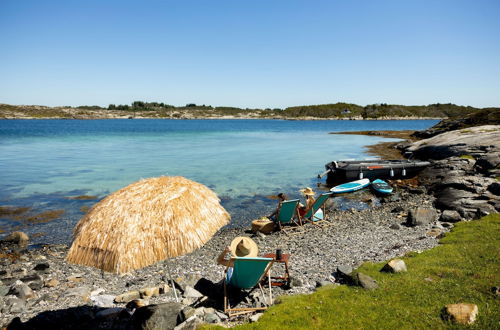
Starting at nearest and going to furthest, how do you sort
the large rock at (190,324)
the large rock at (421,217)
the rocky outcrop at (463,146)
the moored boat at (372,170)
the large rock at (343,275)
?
the large rock at (190,324) < the large rock at (343,275) < the large rock at (421,217) < the moored boat at (372,170) < the rocky outcrop at (463,146)

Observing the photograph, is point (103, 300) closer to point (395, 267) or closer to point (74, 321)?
point (74, 321)

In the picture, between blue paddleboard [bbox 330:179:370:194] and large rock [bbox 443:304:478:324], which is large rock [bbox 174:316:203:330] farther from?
blue paddleboard [bbox 330:179:370:194]

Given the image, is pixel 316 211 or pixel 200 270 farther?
pixel 316 211

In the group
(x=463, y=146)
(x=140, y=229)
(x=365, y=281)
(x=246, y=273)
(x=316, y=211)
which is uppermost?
(x=140, y=229)

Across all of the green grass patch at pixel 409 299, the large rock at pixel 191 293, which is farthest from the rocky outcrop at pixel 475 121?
the large rock at pixel 191 293

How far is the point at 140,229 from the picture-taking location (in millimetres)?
5066

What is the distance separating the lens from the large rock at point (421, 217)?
13.5 m

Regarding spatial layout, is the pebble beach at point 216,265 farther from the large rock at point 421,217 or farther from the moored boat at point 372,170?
the moored boat at point 372,170

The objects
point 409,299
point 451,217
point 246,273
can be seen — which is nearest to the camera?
point 409,299

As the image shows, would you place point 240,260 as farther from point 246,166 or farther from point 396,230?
point 246,166

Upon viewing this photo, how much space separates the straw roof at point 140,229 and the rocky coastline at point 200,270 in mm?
1860

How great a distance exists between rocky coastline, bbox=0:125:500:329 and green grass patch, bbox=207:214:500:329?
1181 mm

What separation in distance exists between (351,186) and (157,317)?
18.6 metres

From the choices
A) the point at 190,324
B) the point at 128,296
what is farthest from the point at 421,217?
the point at 128,296
